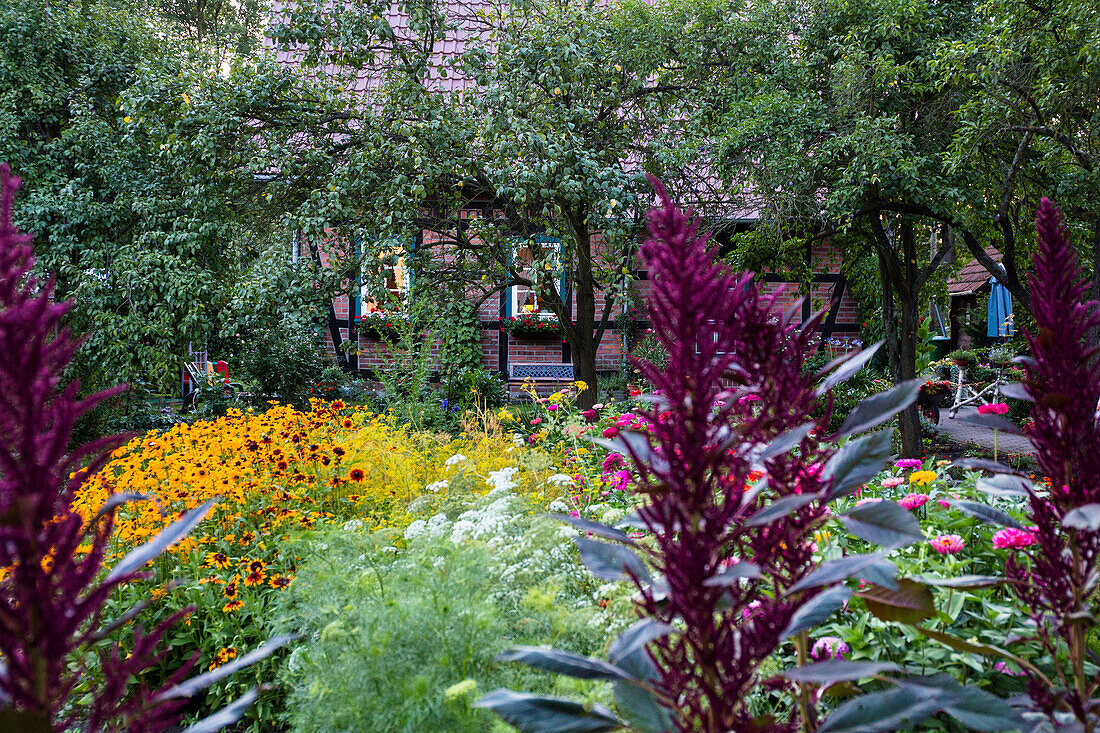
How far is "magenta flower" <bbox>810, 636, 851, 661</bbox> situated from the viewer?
165 centimetres

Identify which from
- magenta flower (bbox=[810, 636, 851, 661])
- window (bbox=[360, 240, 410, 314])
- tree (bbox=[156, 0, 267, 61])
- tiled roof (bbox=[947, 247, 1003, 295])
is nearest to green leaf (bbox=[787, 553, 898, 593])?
magenta flower (bbox=[810, 636, 851, 661])

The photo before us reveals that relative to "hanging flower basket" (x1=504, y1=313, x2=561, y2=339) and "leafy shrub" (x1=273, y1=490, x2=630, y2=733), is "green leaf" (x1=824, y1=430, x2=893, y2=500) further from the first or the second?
"hanging flower basket" (x1=504, y1=313, x2=561, y2=339)

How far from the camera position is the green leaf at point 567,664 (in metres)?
0.95

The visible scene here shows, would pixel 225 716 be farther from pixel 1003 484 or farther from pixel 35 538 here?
pixel 1003 484

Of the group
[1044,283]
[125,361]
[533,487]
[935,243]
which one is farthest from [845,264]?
[1044,283]

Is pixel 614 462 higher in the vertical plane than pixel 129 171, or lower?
lower

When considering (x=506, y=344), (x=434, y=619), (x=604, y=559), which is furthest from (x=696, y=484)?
(x=506, y=344)

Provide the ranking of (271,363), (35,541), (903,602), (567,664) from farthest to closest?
(271,363), (903,602), (567,664), (35,541)

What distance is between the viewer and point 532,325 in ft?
34.5

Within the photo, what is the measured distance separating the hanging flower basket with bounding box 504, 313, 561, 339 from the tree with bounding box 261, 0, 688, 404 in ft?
8.39

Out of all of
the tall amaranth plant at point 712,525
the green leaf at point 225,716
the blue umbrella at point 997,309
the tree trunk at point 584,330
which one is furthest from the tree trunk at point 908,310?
the blue umbrella at point 997,309

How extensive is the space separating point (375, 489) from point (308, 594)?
160 cm

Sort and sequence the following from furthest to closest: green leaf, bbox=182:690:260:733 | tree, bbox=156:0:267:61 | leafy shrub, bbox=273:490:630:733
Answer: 1. tree, bbox=156:0:267:61
2. leafy shrub, bbox=273:490:630:733
3. green leaf, bbox=182:690:260:733

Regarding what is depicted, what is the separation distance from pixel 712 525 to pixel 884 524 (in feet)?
1.15
